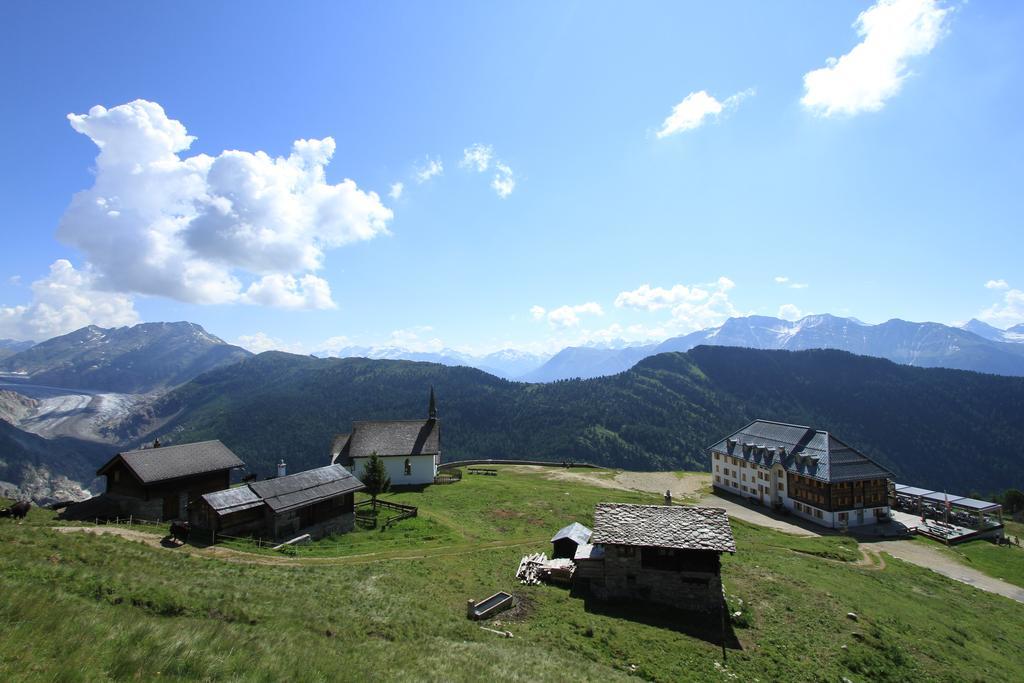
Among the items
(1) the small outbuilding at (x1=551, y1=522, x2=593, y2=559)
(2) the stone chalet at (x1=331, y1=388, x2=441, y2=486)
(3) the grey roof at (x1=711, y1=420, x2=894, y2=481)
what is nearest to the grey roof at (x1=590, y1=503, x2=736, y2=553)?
(1) the small outbuilding at (x1=551, y1=522, x2=593, y2=559)

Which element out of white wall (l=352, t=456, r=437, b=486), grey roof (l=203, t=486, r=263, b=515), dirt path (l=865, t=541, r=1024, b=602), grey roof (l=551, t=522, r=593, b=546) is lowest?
dirt path (l=865, t=541, r=1024, b=602)

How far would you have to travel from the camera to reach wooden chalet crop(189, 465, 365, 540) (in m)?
35.5

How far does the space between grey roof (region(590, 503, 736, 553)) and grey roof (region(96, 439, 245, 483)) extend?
124 ft

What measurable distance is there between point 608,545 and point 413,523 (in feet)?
68.8

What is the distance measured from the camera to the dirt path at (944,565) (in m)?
45.0

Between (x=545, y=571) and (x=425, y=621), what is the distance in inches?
460

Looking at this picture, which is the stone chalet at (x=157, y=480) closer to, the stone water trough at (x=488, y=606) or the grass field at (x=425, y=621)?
the grass field at (x=425, y=621)

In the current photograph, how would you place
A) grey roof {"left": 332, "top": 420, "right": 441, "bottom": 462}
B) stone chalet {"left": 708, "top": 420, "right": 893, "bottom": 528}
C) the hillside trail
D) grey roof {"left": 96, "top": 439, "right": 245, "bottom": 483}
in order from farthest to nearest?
grey roof {"left": 332, "top": 420, "right": 441, "bottom": 462} → stone chalet {"left": 708, "top": 420, "right": 893, "bottom": 528} → grey roof {"left": 96, "top": 439, "right": 245, "bottom": 483} → the hillside trail

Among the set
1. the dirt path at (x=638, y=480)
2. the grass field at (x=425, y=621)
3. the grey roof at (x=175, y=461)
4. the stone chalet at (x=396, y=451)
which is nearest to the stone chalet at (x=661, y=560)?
the grass field at (x=425, y=621)

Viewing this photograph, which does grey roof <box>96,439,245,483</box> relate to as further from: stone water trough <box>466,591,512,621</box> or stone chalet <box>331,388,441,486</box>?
stone water trough <box>466,591,512,621</box>

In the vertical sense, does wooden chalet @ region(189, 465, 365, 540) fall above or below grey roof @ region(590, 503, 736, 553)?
below

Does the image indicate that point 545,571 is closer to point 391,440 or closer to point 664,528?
point 664,528

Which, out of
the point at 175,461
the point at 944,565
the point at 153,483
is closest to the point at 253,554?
the point at 153,483

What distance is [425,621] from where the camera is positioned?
893 inches
